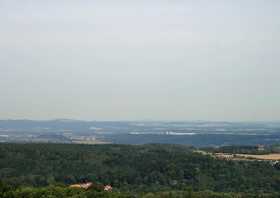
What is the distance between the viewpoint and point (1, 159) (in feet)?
330

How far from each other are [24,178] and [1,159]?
14458 mm

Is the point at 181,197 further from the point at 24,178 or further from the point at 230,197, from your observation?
the point at 24,178

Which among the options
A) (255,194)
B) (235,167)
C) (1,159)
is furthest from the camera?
(1,159)

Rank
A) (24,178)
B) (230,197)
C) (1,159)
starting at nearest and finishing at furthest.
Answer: (230,197) → (24,178) → (1,159)

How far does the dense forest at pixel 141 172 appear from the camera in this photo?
272 ft

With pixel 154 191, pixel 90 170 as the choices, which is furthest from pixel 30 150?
pixel 154 191

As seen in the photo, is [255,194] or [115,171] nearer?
[255,194]


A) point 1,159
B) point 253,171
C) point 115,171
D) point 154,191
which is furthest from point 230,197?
point 1,159

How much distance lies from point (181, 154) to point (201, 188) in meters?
25.1

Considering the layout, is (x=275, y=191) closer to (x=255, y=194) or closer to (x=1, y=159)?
(x=255, y=194)

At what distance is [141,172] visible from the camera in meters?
94.6

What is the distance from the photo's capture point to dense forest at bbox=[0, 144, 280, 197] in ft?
272

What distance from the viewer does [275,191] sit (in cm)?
8106

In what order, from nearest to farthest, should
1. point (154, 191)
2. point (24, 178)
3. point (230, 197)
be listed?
point (230, 197) → point (154, 191) → point (24, 178)
